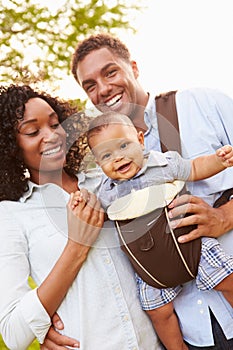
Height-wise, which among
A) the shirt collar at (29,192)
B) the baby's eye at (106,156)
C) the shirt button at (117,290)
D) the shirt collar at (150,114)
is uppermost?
the shirt collar at (150,114)

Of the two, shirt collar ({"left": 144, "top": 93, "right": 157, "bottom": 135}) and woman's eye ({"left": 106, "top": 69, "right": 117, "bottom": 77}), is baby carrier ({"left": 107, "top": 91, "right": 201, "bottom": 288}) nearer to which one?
shirt collar ({"left": 144, "top": 93, "right": 157, "bottom": 135})

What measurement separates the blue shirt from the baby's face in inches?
7.0

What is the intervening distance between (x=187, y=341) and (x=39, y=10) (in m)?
3.20

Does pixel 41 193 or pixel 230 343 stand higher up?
pixel 41 193

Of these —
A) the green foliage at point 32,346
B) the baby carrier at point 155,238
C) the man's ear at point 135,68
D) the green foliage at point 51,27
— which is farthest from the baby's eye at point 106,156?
the green foliage at point 32,346

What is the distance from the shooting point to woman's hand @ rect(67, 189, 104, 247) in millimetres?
1682

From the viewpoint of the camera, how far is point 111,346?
169cm

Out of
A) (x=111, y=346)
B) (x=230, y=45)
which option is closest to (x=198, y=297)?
(x=111, y=346)

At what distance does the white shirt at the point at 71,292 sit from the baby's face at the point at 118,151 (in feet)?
0.60

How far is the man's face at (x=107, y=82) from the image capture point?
1928mm

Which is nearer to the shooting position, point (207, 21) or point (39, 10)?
point (39, 10)

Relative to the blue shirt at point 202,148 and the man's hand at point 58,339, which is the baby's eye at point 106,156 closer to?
the blue shirt at point 202,148

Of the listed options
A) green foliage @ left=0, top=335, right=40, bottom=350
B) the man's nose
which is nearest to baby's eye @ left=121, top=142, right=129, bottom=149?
the man's nose

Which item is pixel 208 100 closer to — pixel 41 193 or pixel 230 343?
pixel 41 193
